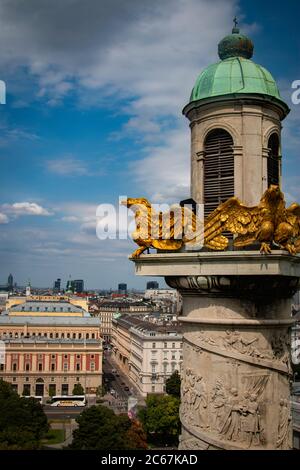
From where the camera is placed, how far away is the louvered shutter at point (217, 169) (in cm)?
896

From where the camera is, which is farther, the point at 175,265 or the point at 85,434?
the point at 85,434

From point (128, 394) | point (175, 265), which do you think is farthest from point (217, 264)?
point (128, 394)

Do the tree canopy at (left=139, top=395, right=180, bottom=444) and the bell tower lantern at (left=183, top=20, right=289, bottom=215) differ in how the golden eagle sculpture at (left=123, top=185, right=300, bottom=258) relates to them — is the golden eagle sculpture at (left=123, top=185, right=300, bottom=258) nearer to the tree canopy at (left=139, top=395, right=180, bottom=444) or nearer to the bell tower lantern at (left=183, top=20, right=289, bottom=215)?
the bell tower lantern at (left=183, top=20, right=289, bottom=215)

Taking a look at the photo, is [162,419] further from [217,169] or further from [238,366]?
[217,169]

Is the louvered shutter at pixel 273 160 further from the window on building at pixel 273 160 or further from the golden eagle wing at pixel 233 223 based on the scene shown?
the golden eagle wing at pixel 233 223

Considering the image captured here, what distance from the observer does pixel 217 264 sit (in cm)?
800

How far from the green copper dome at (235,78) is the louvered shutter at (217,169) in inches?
28.7

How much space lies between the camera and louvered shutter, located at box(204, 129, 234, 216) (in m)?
8.96

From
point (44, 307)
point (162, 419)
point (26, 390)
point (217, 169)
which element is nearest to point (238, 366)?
point (217, 169)

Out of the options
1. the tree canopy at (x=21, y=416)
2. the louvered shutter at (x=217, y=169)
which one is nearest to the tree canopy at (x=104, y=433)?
the tree canopy at (x=21, y=416)

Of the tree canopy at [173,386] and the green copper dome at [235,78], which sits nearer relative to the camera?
the green copper dome at [235,78]

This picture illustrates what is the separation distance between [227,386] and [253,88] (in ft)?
16.9

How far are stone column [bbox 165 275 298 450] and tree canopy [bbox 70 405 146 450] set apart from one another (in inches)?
1255
